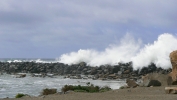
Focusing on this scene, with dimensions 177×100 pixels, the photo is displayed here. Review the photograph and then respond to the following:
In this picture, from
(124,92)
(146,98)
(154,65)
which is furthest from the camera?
(154,65)

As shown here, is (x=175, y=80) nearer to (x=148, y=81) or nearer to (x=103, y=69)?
(x=148, y=81)

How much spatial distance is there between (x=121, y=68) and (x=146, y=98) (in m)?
28.1

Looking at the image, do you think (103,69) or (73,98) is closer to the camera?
(73,98)

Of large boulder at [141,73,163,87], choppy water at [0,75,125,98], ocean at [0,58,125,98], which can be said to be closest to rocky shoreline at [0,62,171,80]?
ocean at [0,58,125,98]

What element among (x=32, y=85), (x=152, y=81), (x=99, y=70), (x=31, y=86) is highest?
(x=99, y=70)

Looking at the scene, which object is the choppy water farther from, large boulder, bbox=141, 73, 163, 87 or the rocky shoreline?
the rocky shoreline

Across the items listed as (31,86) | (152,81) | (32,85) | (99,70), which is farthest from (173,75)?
(99,70)

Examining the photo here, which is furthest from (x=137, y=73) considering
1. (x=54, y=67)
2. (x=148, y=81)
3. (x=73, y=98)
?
(x=73, y=98)

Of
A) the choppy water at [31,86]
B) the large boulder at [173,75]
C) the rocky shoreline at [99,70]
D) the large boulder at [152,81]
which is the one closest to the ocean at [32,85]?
the choppy water at [31,86]

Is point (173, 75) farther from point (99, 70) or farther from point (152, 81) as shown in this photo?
point (99, 70)

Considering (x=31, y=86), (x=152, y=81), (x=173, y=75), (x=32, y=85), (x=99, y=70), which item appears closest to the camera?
(x=152, y=81)

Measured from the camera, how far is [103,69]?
45.1 metres

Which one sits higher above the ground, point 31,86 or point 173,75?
point 173,75

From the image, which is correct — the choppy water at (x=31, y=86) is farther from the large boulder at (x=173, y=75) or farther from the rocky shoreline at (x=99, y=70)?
the rocky shoreline at (x=99, y=70)
